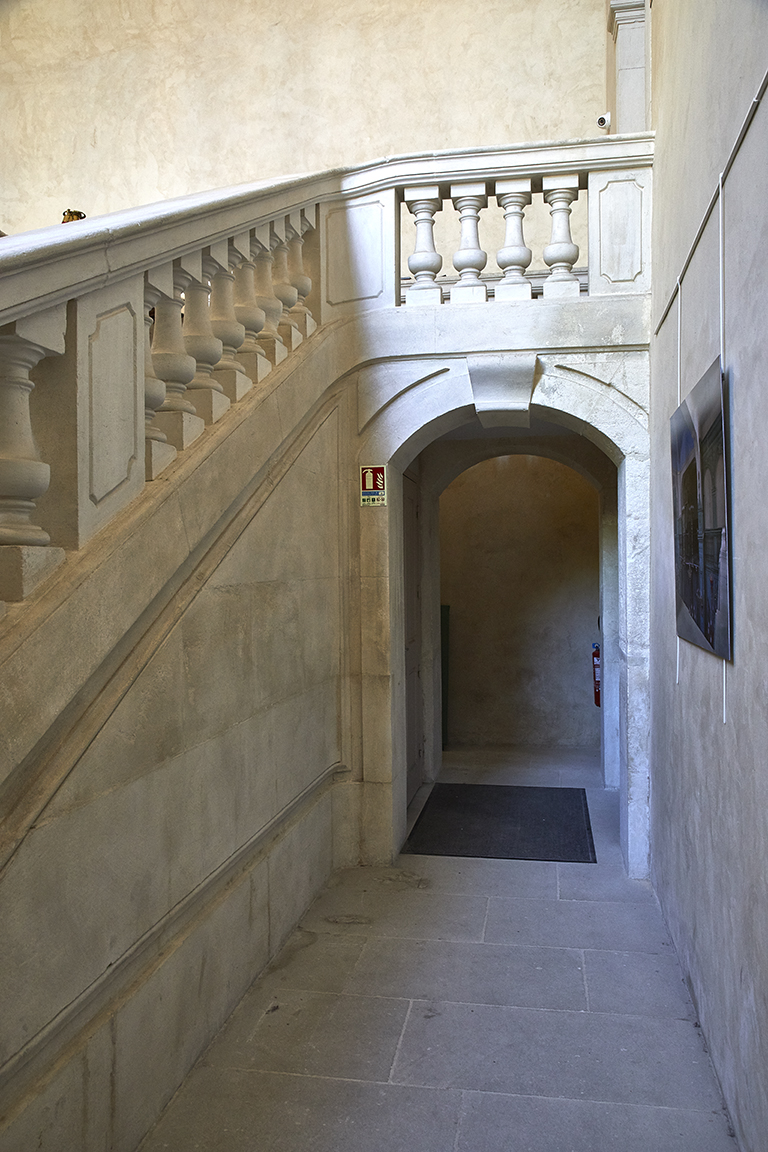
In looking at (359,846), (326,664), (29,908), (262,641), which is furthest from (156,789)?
(359,846)

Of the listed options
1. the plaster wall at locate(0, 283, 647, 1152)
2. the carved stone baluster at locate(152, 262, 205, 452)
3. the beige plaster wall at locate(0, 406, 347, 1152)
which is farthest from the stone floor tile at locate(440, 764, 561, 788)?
the carved stone baluster at locate(152, 262, 205, 452)

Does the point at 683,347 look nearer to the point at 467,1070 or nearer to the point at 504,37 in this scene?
the point at 467,1070

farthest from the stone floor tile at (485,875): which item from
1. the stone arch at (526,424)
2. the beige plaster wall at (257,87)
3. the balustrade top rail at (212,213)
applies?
the beige plaster wall at (257,87)

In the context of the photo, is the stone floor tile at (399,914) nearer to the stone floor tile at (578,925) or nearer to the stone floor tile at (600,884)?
the stone floor tile at (578,925)

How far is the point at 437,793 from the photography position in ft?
22.0

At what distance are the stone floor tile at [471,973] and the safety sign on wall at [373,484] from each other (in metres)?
2.40

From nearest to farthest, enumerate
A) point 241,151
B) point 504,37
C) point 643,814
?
point 643,814 < point 504,37 < point 241,151

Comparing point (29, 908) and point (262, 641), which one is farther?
point (262, 641)

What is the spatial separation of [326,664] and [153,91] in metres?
6.28

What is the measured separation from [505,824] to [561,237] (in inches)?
149

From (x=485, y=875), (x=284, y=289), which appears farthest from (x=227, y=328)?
(x=485, y=875)

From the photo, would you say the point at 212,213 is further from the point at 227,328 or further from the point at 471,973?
the point at 471,973

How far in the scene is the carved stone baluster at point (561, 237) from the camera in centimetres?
469

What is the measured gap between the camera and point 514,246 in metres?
4.77
